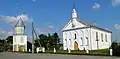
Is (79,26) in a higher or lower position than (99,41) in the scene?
higher

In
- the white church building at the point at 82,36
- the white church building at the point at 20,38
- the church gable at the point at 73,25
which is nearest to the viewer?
the white church building at the point at 82,36

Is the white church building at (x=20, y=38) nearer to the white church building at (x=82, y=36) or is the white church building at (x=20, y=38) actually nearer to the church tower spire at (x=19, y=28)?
the church tower spire at (x=19, y=28)

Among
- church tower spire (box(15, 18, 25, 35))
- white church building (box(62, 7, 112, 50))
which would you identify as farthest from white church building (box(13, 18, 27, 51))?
white church building (box(62, 7, 112, 50))

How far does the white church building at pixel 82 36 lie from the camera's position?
65.8 m

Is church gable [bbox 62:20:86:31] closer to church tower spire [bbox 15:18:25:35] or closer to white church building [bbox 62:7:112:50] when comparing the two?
white church building [bbox 62:7:112:50]

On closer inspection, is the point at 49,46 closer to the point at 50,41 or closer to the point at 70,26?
the point at 50,41

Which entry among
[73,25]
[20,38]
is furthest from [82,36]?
[20,38]

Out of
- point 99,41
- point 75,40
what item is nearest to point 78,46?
point 75,40

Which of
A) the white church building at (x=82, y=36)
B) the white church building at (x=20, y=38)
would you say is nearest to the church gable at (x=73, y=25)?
the white church building at (x=82, y=36)

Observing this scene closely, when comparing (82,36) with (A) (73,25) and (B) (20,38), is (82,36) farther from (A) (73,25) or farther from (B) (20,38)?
(B) (20,38)

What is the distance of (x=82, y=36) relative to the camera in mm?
67375

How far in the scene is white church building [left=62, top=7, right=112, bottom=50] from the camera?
65756 mm

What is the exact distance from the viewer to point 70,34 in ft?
232

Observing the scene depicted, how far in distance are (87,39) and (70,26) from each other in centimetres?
780
